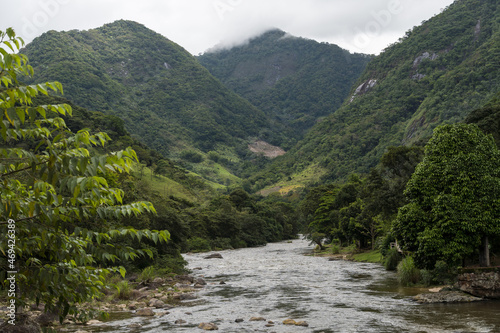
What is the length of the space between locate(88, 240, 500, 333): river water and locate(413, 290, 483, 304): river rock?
0.87m

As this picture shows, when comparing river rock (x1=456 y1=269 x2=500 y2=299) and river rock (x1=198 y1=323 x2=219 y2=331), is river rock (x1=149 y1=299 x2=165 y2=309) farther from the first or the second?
river rock (x1=456 y1=269 x2=500 y2=299)

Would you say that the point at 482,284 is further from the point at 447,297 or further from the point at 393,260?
the point at 393,260

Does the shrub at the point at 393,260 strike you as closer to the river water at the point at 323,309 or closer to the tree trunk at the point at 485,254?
the river water at the point at 323,309

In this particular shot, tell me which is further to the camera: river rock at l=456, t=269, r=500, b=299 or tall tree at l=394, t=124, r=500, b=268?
tall tree at l=394, t=124, r=500, b=268

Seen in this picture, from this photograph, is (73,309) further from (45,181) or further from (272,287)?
(272,287)

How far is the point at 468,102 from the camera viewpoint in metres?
166

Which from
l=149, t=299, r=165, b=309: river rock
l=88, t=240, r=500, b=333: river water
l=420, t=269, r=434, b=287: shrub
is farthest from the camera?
l=420, t=269, r=434, b=287: shrub

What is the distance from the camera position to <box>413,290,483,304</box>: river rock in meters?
24.9

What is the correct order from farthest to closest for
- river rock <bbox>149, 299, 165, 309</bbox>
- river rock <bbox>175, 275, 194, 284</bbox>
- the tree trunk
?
river rock <bbox>175, 275, 194, 284</bbox>, river rock <bbox>149, 299, 165, 309</bbox>, the tree trunk

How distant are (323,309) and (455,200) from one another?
37.3 ft

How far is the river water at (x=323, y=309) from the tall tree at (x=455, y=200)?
401 centimetres

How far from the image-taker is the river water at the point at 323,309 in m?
20.4

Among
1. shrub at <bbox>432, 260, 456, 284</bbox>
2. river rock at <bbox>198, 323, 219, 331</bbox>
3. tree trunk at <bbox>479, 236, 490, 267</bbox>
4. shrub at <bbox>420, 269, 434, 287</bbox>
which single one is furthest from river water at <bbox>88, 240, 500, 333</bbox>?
tree trunk at <bbox>479, 236, 490, 267</bbox>

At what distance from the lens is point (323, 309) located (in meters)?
25.2
